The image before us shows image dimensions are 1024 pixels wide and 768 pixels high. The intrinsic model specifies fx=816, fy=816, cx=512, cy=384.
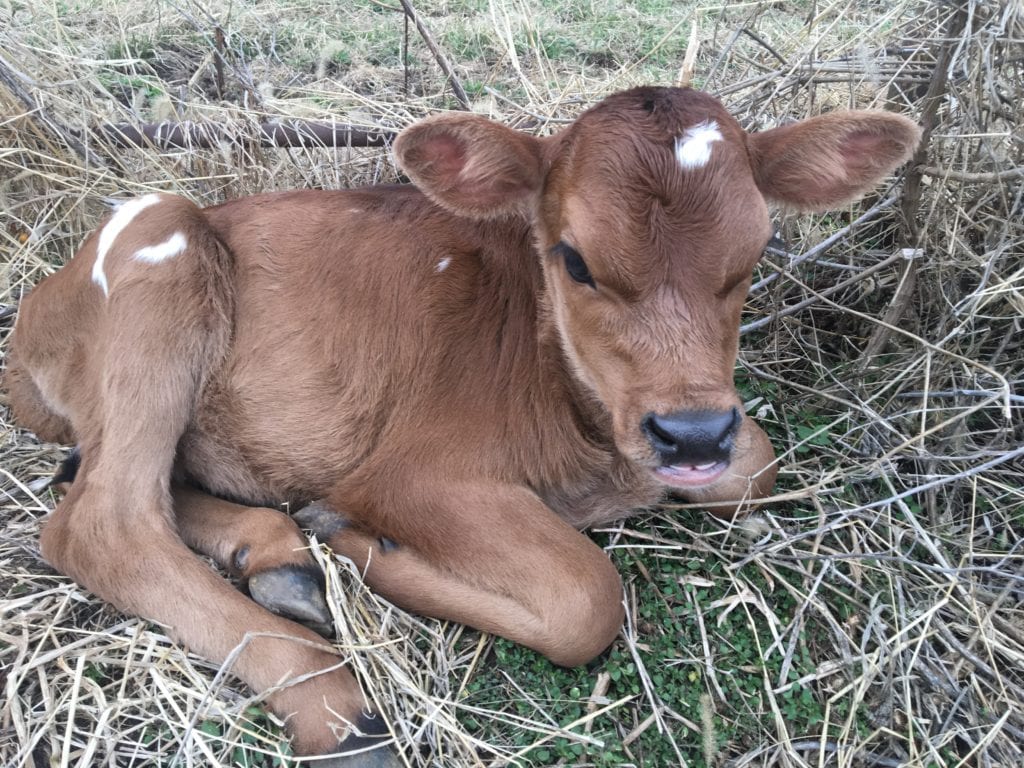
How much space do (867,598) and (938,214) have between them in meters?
1.77

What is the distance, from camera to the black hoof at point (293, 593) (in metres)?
2.90

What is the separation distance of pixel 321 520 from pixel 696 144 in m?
1.99

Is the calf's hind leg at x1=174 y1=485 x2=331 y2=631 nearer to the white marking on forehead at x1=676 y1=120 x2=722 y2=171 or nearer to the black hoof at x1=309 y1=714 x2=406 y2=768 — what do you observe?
the black hoof at x1=309 y1=714 x2=406 y2=768

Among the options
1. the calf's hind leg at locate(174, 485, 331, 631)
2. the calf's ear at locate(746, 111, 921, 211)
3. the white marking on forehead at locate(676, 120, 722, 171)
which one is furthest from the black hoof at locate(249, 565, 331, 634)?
the calf's ear at locate(746, 111, 921, 211)

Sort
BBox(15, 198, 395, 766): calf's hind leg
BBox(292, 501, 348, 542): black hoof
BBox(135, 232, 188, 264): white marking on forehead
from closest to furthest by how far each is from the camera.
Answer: BBox(15, 198, 395, 766): calf's hind leg
BBox(292, 501, 348, 542): black hoof
BBox(135, 232, 188, 264): white marking on forehead

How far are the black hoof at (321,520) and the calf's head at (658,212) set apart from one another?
1118 mm

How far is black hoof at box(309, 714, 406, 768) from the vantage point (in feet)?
8.45

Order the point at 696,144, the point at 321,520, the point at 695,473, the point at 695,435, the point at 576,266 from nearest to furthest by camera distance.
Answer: the point at 695,435
the point at 695,473
the point at 696,144
the point at 576,266
the point at 321,520

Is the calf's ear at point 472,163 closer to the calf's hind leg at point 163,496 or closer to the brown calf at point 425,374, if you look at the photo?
the brown calf at point 425,374

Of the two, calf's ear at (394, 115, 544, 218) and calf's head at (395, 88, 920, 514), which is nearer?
calf's head at (395, 88, 920, 514)

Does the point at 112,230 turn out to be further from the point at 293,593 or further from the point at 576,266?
the point at 576,266

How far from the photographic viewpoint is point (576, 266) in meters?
2.80

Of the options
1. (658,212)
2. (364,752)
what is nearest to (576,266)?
(658,212)

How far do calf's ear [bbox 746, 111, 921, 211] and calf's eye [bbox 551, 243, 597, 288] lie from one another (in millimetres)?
760
